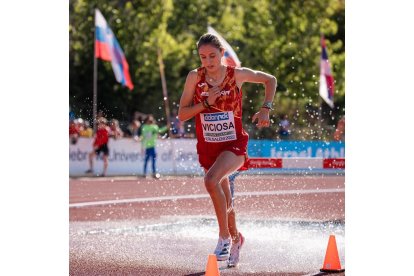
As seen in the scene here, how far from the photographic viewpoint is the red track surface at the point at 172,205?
9.19 meters

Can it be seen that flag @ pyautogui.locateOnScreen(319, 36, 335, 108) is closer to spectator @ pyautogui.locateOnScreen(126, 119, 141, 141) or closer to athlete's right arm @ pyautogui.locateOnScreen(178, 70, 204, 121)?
spectator @ pyautogui.locateOnScreen(126, 119, 141, 141)

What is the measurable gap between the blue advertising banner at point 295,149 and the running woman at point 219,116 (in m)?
20.1

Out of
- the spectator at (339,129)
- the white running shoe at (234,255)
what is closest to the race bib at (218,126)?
the white running shoe at (234,255)

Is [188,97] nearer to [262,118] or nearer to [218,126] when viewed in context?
[218,126]

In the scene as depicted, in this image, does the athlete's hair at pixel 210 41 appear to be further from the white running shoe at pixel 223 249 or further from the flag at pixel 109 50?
the flag at pixel 109 50

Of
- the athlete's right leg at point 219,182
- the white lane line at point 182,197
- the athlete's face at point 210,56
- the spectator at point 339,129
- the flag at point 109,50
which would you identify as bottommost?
A: the white lane line at point 182,197

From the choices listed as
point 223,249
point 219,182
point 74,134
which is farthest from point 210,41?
point 74,134

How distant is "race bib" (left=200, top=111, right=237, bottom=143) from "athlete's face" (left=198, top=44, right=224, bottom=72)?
16.6 inches

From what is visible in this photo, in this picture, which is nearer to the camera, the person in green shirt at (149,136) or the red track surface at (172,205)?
the red track surface at (172,205)

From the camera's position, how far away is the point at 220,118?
343 inches

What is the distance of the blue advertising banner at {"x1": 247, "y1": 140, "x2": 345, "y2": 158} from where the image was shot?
2923cm

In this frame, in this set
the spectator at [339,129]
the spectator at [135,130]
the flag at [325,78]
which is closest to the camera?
the spectator at [339,129]

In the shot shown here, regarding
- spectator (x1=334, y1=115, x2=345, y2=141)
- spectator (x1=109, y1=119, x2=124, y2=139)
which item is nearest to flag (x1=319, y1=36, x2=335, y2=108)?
spectator (x1=109, y1=119, x2=124, y2=139)
